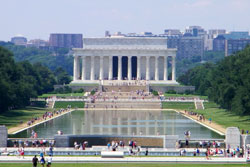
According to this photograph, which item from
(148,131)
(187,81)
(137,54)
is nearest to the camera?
(148,131)

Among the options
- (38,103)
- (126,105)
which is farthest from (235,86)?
(38,103)

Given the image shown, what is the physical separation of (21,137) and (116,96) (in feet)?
184

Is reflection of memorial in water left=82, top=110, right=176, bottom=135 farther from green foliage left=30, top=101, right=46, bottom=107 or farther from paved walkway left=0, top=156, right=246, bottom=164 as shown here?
paved walkway left=0, top=156, right=246, bottom=164

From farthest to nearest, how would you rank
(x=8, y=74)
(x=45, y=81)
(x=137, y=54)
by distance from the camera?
(x=137, y=54) < (x=45, y=81) < (x=8, y=74)

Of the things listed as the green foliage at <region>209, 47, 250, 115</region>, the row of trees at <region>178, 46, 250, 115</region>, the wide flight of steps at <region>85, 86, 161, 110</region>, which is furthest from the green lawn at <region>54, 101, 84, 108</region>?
the green foliage at <region>209, 47, 250, 115</region>

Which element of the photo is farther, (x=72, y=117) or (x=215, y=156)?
(x=72, y=117)

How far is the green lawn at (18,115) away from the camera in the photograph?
9094 cm

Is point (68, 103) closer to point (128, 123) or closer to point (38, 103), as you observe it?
point (38, 103)

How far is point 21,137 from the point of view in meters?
74.1

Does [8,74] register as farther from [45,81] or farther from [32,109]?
[45,81]

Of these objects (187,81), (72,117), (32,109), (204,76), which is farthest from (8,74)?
(187,81)

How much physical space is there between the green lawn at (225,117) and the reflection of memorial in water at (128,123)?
18.0 ft

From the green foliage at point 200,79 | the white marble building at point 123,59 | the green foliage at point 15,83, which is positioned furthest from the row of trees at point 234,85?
the white marble building at point 123,59

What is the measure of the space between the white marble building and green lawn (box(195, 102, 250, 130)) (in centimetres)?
3598
